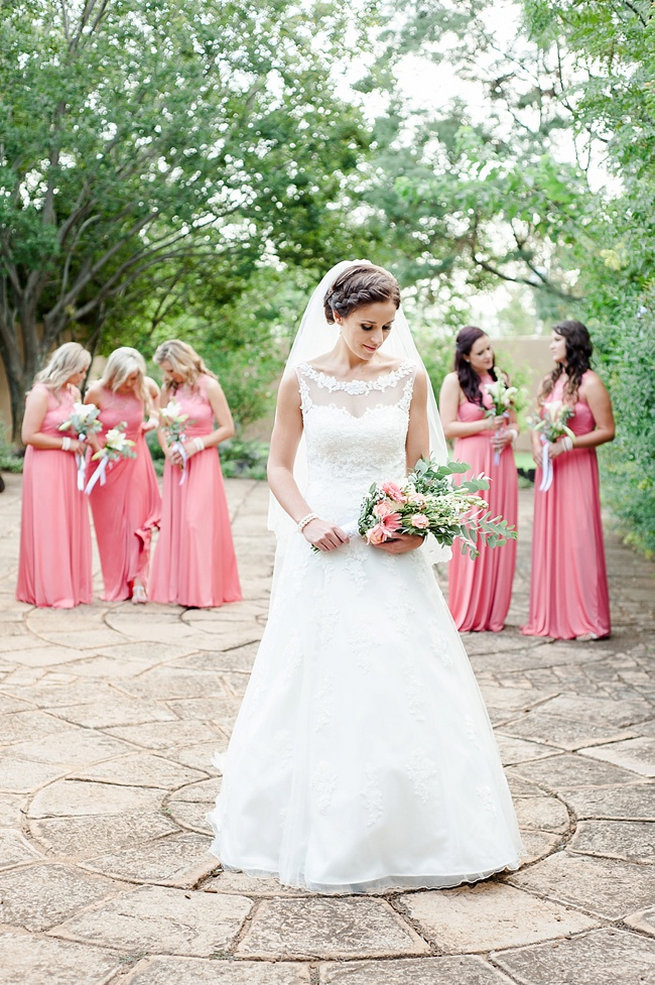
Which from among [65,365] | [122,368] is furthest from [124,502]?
[65,365]

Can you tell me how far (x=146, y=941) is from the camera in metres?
3.44

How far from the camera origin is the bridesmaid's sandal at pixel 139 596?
929 centimetres

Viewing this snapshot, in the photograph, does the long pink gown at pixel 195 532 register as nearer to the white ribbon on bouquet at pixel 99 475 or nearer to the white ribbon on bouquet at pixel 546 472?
the white ribbon on bouquet at pixel 99 475

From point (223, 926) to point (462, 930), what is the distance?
76cm

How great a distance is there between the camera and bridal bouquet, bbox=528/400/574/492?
8.12 metres

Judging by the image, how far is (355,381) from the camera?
14.2 ft

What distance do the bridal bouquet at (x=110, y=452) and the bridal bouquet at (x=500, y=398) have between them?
2997 millimetres

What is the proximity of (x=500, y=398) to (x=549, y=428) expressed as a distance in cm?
43

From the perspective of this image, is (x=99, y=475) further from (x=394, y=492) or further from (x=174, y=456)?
(x=394, y=492)

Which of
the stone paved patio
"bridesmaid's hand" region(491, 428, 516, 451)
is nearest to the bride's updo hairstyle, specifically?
the stone paved patio

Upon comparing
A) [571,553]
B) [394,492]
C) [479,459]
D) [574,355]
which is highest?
[574,355]

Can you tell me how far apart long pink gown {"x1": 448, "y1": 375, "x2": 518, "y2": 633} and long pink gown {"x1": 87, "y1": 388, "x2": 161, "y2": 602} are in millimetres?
2724

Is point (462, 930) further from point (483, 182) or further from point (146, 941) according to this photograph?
point (483, 182)

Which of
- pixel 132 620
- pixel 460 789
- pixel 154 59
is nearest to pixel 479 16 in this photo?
pixel 154 59
